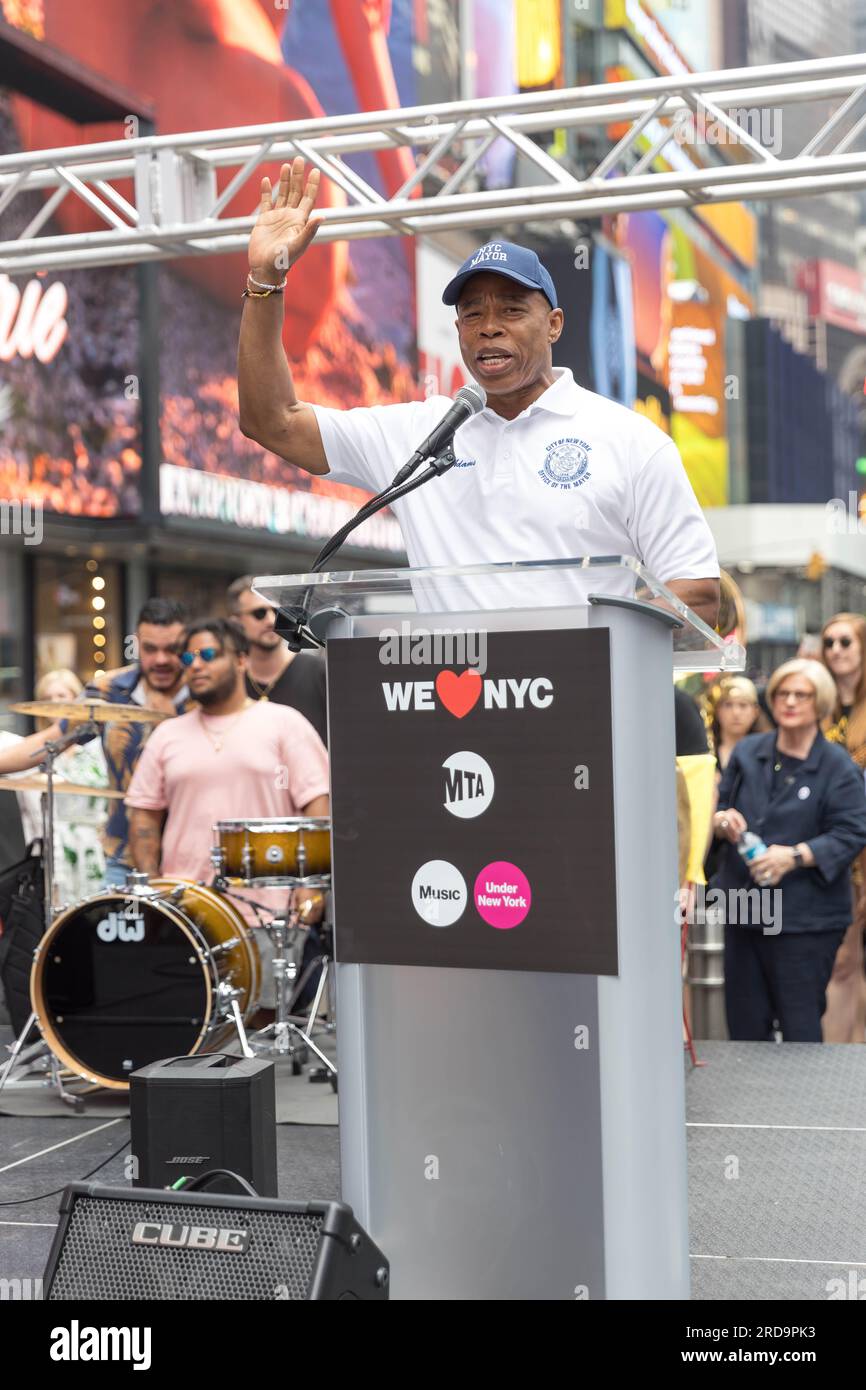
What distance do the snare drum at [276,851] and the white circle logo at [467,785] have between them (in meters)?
3.50

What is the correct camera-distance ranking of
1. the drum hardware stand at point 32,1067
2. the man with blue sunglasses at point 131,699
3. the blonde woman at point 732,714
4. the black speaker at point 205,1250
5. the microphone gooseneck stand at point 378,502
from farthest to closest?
the blonde woman at point 732,714
the man with blue sunglasses at point 131,699
the drum hardware stand at point 32,1067
the microphone gooseneck stand at point 378,502
the black speaker at point 205,1250

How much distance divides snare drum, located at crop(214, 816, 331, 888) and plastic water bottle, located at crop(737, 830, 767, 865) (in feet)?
6.19

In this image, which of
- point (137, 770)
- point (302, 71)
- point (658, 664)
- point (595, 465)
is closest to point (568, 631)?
point (658, 664)

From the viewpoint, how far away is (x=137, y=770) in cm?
688

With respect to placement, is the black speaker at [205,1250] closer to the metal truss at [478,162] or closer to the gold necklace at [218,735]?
the gold necklace at [218,735]

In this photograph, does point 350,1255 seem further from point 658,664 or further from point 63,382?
point 63,382

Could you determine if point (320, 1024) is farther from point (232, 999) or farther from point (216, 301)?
point (216, 301)

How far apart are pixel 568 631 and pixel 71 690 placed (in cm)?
652

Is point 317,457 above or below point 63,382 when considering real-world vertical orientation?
below

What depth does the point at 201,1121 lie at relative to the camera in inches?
153

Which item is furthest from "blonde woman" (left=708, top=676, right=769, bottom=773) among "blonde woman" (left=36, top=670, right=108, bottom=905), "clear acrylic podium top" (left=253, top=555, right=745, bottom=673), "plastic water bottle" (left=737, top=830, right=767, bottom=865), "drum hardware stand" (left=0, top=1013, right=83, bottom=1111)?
"clear acrylic podium top" (left=253, top=555, right=745, bottom=673)

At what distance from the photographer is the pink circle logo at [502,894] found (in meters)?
2.58
